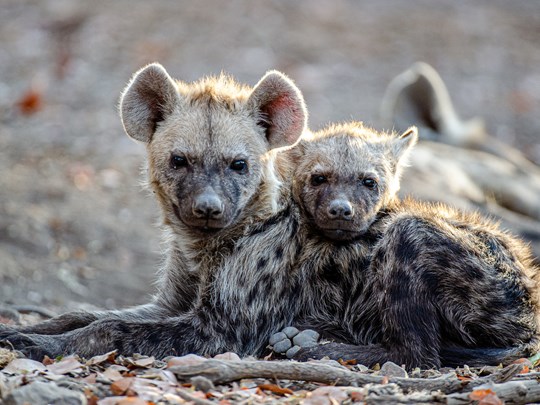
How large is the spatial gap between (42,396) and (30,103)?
745 centimetres

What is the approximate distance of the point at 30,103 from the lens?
34.0 ft

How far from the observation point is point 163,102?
16.2 ft

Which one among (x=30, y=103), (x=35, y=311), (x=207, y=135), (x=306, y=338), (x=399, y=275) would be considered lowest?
(x=35, y=311)

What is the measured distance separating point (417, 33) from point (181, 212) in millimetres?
9446

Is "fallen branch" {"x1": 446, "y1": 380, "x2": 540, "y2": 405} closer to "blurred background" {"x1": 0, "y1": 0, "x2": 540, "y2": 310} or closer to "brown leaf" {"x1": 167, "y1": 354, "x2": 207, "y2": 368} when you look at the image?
"brown leaf" {"x1": 167, "y1": 354, "x2": 207, "y2": 368}

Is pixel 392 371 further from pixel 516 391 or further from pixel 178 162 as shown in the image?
pixel 178 162

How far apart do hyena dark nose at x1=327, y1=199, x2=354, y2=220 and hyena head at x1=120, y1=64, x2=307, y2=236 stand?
420mm

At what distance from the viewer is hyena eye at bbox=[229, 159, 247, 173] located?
15.4 ft

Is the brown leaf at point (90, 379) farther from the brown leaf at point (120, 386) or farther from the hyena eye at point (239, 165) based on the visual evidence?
the hyena eye at point (239, 165)

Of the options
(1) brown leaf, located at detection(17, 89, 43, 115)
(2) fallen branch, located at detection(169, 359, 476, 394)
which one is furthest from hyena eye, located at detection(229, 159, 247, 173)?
(1) brown leaf, located at detection(17, 89, 43, 115)

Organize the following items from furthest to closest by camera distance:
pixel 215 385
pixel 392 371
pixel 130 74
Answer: pixel 130 74, pixel 392 371, pixel 215 385

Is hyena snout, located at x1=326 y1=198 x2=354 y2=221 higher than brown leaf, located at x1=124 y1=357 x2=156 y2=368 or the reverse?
higher

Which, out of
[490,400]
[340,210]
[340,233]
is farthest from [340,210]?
[490,400]

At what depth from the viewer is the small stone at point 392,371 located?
4.19 metres
